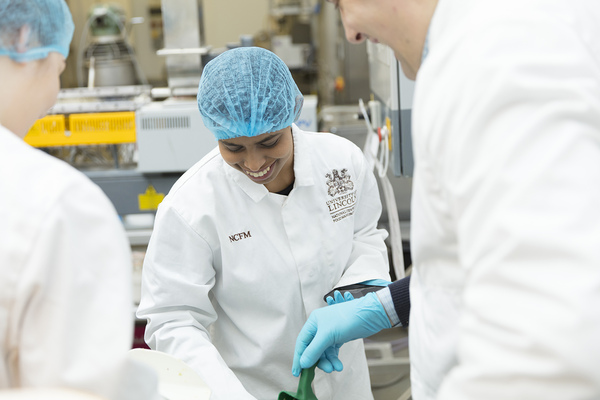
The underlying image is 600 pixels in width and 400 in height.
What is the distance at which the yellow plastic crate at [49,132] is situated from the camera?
83.0 inches

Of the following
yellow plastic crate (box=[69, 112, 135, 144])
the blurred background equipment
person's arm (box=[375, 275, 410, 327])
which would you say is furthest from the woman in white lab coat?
the blurred background equipment

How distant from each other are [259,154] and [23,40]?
2.01ft

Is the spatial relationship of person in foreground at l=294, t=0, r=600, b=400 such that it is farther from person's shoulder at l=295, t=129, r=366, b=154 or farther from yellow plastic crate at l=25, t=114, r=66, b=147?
yellow plastic crate at l=25, t=114, r=66, b=147

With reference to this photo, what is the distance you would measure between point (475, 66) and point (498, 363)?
0.27m

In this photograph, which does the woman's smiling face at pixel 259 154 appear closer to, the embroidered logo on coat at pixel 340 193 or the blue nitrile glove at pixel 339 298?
the embroidered logo on coat at pixel 340 193

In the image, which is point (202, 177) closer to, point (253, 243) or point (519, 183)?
point (253, 243)

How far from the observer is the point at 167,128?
6.79 feet

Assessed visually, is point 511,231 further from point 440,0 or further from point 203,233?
point 203,233

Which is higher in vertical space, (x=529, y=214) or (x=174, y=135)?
(x=529, y=214)

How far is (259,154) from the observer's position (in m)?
1.29

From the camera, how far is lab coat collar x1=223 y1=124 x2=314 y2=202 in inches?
51.9

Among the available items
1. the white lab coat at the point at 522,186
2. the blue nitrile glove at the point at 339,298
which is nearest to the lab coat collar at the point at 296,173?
the blue nitrile glove at the point at 339,298

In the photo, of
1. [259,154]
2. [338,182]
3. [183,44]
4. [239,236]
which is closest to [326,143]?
[338,182]

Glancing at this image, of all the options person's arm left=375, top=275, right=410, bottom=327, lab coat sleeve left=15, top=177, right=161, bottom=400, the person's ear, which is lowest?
person's arm left=375, top=275, right=410, bottom=327
